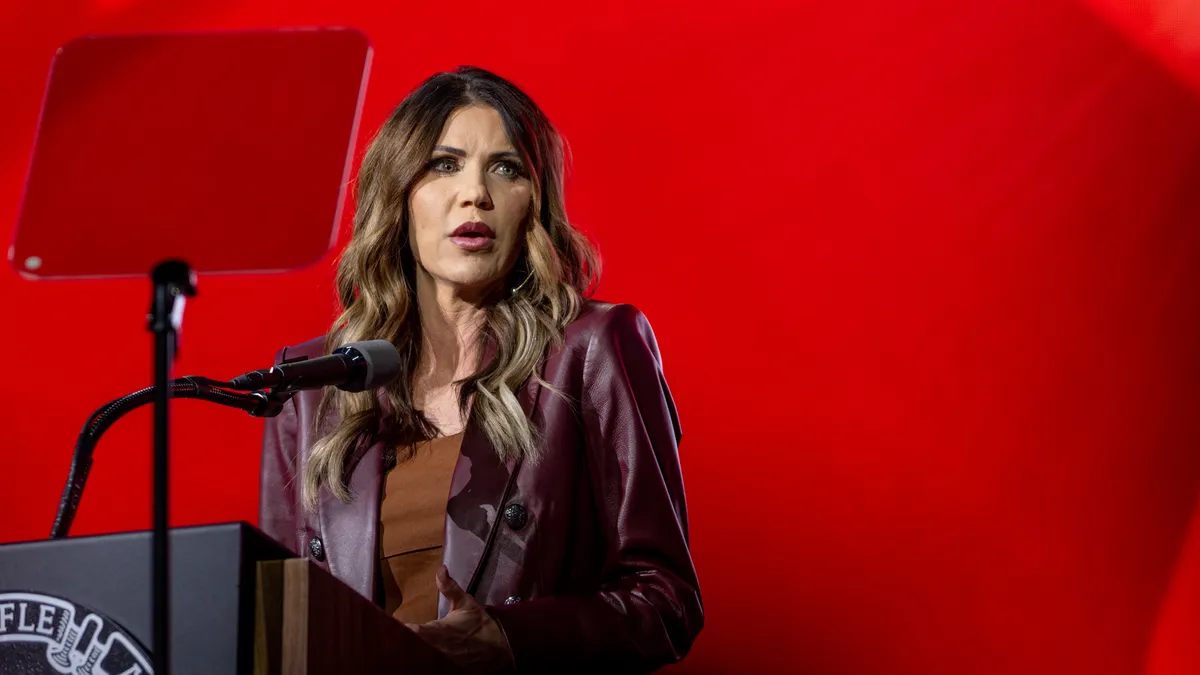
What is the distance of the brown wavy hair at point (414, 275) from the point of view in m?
2.04

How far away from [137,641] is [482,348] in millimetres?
991

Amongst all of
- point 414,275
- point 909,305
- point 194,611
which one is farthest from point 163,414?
point 909,305

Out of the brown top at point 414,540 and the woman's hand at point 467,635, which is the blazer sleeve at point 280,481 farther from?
the woman's hand at point 467,635

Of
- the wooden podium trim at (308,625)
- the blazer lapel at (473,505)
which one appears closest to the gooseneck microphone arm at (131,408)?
the wooden podium trim at (308,625)

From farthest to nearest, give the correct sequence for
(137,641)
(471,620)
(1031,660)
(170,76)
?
(1031,660) → (170,76) → (471,620) → (137,641)

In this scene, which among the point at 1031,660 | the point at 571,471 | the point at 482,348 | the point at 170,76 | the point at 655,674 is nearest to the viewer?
the point at 170,76

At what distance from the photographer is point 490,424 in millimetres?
1951

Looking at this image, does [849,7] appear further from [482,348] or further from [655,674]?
[655,674]

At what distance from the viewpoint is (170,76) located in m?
1.66

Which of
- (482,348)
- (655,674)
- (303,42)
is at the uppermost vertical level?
(303,42)

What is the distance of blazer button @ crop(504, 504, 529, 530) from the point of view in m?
1.87

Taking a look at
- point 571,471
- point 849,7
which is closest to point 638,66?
point 849,7

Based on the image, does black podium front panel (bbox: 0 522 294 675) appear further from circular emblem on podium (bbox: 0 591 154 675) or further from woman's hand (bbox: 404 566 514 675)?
woman's hand (bbox: 404 566 514 675)

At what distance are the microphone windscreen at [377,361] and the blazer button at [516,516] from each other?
53 cm
